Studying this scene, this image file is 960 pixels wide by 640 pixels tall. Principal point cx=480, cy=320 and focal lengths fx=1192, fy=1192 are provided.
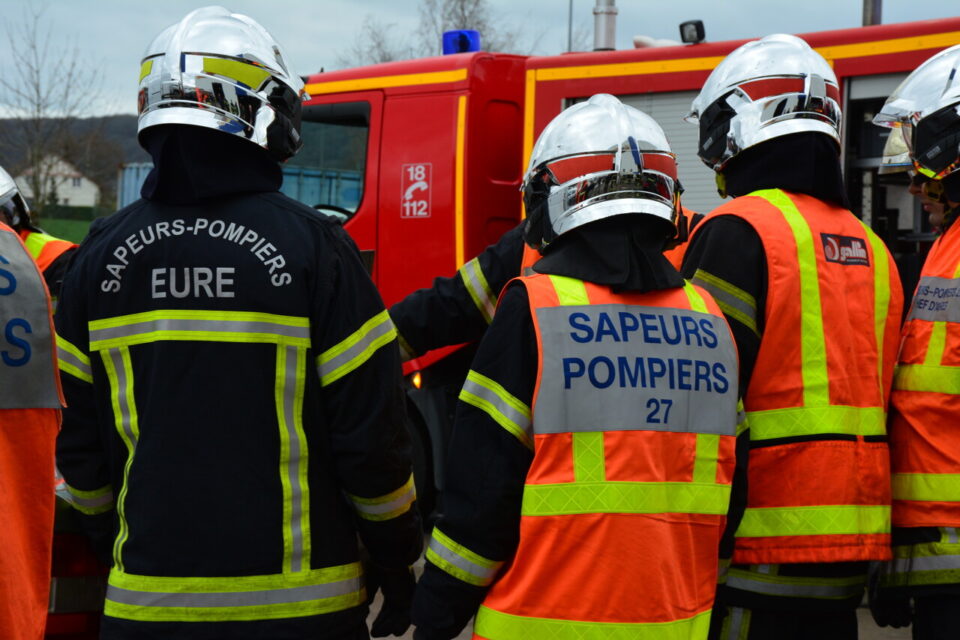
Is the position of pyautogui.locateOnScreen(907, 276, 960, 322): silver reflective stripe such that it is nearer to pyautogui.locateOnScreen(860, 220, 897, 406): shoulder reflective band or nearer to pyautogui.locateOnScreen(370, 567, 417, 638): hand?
pyautogui.locateOnScreen(860, 220, 897, 406): shoulder reflective band

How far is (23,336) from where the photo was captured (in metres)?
2.22

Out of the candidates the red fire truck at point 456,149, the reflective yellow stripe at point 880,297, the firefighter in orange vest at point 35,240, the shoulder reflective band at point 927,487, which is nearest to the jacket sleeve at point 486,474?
the reflective yellow stripe at point 880,297

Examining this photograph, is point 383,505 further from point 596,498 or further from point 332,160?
point 332,160

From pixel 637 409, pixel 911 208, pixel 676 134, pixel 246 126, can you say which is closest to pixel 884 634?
pixel 911 208

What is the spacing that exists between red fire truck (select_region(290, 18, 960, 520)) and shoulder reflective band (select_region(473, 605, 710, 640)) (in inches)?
159

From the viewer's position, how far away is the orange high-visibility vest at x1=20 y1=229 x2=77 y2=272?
5.58 m

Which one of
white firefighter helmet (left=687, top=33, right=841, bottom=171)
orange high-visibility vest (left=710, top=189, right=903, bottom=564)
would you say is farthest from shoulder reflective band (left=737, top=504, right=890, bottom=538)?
white firefighter helmet (left=687, top=33, right=841, bottom=171)

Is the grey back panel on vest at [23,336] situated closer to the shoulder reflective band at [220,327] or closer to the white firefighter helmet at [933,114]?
the shoulder reflective band at [220,327]

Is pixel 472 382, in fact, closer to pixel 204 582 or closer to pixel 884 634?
pixel 204 582

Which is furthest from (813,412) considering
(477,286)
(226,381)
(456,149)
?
(456,149)

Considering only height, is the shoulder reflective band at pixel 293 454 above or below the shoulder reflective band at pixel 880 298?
below

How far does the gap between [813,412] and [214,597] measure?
1.48m

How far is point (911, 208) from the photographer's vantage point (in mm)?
6250

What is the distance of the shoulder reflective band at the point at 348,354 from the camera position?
258cm
